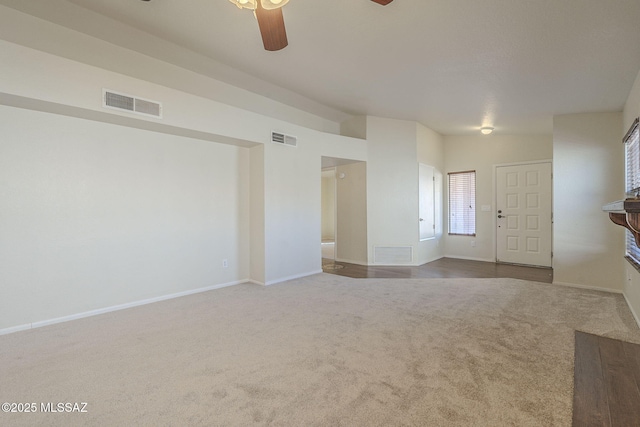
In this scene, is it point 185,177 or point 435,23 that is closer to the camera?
point 435,23

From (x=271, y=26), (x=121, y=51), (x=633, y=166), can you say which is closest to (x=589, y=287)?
(x=633, y=166)

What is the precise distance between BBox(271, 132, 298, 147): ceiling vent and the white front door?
4.43 meters

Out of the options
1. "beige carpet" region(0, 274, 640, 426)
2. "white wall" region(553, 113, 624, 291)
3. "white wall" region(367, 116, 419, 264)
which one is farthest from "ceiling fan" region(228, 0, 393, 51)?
"white wall" region(553, 113, 624, 291)

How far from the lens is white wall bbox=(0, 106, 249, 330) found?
298 centimetres

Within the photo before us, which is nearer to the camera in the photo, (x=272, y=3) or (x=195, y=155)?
(x=272, y=3)

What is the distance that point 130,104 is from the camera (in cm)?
328

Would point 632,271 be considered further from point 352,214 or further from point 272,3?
point 272,3

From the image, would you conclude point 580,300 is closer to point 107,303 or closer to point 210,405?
point 210,405

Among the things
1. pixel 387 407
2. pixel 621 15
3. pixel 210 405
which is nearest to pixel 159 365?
pixel 210 405

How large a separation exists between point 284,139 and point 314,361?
340cm

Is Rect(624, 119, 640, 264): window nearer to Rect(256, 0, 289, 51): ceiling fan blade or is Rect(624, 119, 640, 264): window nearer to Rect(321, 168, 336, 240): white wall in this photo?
Rect(256, 0, 289, 51): ceiling fan blade

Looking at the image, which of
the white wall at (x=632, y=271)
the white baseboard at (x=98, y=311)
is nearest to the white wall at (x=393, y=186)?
the white wall at (x=632, y=271)

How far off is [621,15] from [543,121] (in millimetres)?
3154

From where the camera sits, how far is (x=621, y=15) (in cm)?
235
